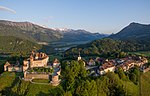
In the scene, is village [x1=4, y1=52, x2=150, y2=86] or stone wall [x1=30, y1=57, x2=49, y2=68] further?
stone wall [x1=30, y1=57, x2=49, y2=68]

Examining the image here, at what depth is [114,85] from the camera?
68.9 meters

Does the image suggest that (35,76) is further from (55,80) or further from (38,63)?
(38,63)

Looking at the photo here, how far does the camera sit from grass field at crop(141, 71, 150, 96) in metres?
71.8

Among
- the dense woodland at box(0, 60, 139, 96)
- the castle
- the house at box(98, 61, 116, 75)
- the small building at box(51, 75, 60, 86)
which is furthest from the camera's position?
the house at box(98, 61, 116, 75)

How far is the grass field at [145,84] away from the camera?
71.8 metres

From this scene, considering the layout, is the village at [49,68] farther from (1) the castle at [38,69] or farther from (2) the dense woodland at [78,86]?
(2) the dense woodland at [78,86]

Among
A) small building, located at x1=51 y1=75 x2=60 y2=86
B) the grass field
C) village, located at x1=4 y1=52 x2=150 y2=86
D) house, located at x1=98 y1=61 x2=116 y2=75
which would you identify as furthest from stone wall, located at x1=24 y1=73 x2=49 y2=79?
the grass field

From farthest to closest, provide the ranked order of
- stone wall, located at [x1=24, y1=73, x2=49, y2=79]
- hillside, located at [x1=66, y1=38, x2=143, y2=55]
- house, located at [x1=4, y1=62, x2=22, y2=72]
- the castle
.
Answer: hillside, located at [x1=66, y1=38, x2=143, y2=55] < house, located at [x1=4, y1=62, x2=22, y2=72] < stone wall, located at [x1=24, y1=73, x2=49, y2=79] < the castle

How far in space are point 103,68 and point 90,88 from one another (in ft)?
68.8

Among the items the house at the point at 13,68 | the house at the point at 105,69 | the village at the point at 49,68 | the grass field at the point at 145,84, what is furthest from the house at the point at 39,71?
the grass field at the point at 145,84

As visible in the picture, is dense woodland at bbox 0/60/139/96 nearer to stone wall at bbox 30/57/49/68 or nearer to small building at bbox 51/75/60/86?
small building at bbox 51/75/60/86

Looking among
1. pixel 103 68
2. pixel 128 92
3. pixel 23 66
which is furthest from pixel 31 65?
pixel 128 92

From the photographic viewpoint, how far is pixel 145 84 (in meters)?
78.0

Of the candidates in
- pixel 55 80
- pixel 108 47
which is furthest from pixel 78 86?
pixel 108 47
